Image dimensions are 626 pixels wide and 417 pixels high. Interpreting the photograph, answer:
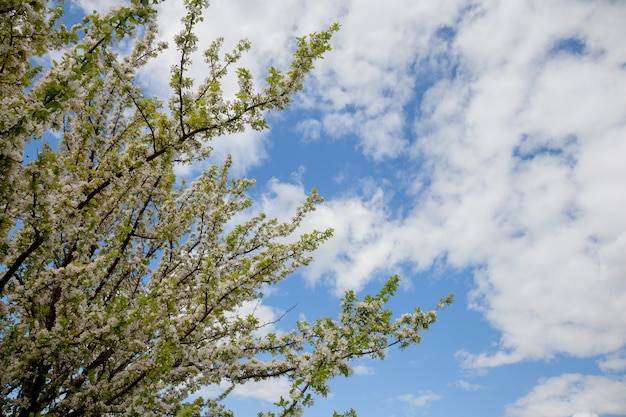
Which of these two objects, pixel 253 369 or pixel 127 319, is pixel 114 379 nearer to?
pixel 127 319

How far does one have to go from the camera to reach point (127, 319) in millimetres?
7367

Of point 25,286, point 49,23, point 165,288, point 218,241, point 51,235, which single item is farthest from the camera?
point 218,241

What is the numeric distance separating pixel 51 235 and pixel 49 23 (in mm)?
3330

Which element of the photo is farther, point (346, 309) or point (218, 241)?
point (218, 241)

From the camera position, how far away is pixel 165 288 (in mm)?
8531

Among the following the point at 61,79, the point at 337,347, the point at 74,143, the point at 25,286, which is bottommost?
the point at 337,347

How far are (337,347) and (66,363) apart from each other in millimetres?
5720

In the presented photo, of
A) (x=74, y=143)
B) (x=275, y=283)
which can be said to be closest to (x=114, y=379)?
(x=275, y=283)

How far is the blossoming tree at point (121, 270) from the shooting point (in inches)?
243

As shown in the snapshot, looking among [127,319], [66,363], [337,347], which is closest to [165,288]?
[127,319]

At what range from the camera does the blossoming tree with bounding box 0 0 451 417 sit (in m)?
6.16

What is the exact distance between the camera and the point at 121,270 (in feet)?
34.2

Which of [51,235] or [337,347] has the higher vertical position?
[51,235]

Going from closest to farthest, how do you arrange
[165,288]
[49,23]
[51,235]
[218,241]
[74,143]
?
[49,23] < [51,235] < [165,288] < [74,143] < [218,241]
